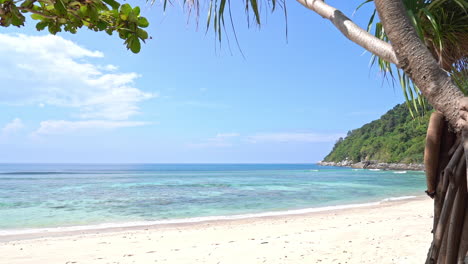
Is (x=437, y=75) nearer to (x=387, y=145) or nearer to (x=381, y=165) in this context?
(x=381, y=165)

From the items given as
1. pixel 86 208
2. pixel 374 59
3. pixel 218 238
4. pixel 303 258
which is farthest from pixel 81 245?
pixel 86 208

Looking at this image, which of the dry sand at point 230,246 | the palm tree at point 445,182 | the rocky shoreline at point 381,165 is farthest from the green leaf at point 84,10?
the rocky shoreline at point 381,165

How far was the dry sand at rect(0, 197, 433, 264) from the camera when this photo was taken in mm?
5555

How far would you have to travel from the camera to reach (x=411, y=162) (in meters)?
69.8

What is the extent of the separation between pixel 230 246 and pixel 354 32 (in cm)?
569

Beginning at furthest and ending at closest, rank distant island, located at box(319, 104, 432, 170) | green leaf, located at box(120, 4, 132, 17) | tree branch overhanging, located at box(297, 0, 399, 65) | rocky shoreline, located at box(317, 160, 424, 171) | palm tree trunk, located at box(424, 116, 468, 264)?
distant island, located at box(319, 104, 432, 170) → rocky shoreline, located at box(317, 160, 424, 171) → palm tree trunk, located at box(424, 116, 468, 264) → tree branch overhanging, located at box(297, 0, 399, 65) → green leaf, located at box(120, 4, 132, 17)

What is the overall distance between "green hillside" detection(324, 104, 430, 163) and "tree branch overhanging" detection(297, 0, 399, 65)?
65090 mm

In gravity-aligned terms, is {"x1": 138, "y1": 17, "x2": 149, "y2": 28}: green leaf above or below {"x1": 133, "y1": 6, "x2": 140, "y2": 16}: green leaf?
below

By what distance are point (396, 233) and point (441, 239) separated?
18.8ft

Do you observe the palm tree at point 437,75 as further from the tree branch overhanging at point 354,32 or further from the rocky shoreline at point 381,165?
the rocky shoreline at point 381,165

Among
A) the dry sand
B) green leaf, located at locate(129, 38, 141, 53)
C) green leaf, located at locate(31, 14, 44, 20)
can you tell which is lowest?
the dry sand

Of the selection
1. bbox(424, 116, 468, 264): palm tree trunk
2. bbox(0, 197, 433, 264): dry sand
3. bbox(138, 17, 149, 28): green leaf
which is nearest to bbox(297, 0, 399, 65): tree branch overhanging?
bbox(424, 116, 468, 264): palm tree trunk

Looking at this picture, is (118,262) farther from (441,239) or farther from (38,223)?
(38,223)

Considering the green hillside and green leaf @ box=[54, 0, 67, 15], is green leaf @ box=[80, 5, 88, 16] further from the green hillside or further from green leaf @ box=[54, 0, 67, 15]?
the green hillside
